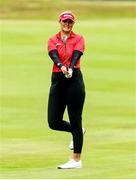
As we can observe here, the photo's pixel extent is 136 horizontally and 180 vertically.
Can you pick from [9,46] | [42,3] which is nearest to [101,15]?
[42,3]

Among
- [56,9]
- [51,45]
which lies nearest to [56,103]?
[51,45]

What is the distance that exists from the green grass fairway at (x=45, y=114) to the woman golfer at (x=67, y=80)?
53 cm

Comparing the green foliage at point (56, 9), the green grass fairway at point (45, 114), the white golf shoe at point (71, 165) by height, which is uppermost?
the green foliage at point (56, 9)

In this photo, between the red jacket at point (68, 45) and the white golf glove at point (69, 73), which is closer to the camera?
the white golf glove at point (69, 73)

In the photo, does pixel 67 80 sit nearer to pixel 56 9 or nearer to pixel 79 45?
pixel 79 45

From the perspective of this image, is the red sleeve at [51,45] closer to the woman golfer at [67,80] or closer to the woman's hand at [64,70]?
the woman golfer at [67,80]

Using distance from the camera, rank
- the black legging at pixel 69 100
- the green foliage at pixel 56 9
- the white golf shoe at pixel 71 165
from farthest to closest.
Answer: the green foliage at pixel 56 9
the white golf shoe at pixel 71 165
the black legging at pixel 69 100

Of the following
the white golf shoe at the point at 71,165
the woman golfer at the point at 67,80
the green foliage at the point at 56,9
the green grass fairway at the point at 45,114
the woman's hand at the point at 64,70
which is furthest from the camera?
the green foliage at the point at 56,9

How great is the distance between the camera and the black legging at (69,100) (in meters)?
11.6

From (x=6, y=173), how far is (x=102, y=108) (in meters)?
9.91

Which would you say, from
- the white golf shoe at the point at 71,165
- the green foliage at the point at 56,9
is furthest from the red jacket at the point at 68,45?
the green foliage at the point at 56,9

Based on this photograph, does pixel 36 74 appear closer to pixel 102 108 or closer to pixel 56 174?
pixel 102 108

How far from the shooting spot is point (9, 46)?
128 ft

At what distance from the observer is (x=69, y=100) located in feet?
38.1
